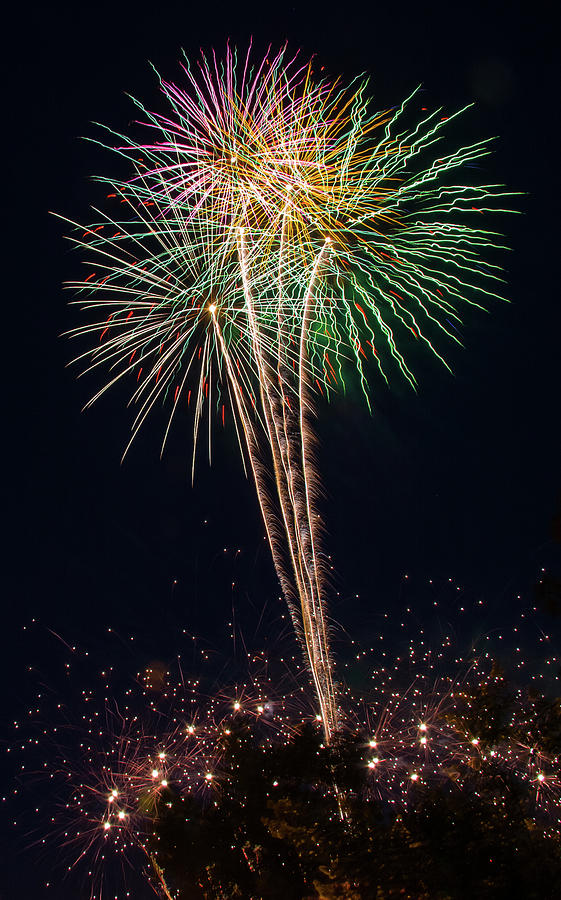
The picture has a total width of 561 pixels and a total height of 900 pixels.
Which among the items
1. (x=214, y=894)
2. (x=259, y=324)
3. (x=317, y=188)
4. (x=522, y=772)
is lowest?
(x=214, y=894)

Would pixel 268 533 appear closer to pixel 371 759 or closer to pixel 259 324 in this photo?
pixel 259 324

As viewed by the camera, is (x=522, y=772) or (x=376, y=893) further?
(x=522, y=772)

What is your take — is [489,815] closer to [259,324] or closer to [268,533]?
[268,533]

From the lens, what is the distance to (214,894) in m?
13.3

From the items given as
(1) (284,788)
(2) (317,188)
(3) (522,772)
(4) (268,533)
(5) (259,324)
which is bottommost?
(3) (522,772)

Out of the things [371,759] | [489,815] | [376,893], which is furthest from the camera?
[371,759]

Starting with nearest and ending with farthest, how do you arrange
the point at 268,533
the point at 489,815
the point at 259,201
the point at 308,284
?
the point at 489,815
the point at 259,201
the point at 308,284
the point at 268,533

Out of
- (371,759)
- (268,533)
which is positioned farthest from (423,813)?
(268,533)

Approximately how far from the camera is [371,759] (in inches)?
551

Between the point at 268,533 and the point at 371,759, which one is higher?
the point at 268,533

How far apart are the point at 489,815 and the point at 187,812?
747 cm

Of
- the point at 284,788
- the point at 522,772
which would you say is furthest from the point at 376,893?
the point at 522,772

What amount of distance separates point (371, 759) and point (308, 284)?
1067 cm

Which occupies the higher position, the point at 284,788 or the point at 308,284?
the point at 308,284
